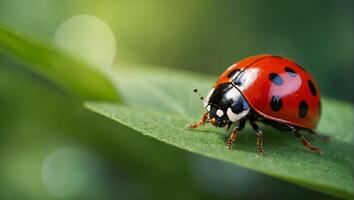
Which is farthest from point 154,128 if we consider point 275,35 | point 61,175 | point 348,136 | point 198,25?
point 198,25

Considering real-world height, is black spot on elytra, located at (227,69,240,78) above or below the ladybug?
above

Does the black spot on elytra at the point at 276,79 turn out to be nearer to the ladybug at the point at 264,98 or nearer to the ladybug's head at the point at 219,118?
the ladybug at the point at 264,98

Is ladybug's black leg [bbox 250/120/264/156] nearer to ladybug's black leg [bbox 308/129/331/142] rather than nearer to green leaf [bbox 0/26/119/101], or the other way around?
ladybug's black leg [bbox 308/129/331/142]

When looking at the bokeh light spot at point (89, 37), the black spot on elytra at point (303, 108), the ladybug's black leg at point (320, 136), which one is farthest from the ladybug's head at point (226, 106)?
the bokeh light spot at point (89, 37)

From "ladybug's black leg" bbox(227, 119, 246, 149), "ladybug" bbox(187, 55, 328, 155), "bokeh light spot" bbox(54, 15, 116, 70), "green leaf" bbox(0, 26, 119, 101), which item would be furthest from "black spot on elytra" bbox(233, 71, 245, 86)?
Result: "bokeh light spot" bbox(54, 15, 116, 70)

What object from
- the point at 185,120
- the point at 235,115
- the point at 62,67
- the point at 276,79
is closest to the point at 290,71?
the point at 276,79

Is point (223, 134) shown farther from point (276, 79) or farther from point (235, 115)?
point (276, 79)
